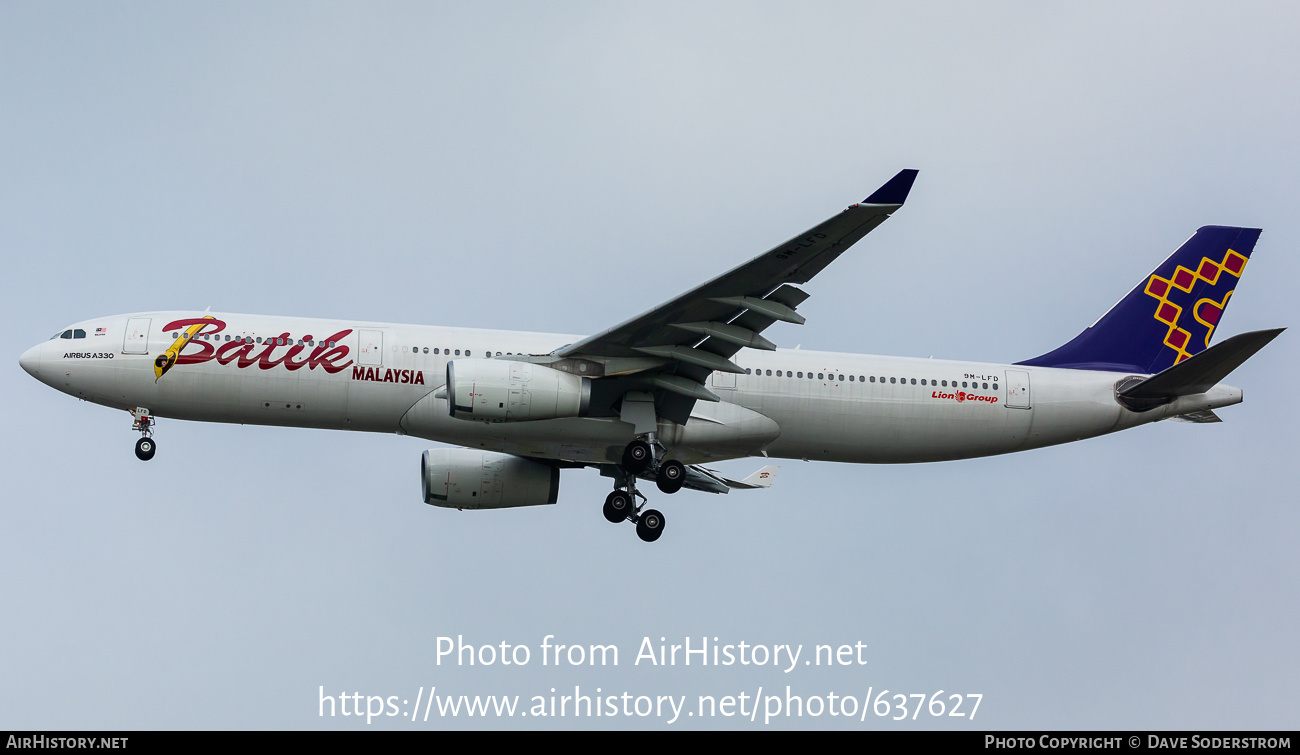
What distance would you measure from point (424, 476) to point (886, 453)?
12387mm

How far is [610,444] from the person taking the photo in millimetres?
31547

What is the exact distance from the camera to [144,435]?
31.0 meters

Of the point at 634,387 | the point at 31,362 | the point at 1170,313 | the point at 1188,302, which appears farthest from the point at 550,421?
the point at 1188,302

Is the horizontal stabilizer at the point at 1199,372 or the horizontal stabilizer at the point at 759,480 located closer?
the horizontal stabilizer at the point at 1199,372

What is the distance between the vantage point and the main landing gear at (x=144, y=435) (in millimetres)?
30750

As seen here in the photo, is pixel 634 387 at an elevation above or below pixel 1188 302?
below

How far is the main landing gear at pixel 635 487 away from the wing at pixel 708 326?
3.63 ft

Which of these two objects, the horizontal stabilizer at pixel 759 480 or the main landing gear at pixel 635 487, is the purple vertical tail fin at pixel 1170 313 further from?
the main landing gear at pixel 635 487

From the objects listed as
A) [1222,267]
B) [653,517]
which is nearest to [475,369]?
[653,517]

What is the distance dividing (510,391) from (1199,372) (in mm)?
16826

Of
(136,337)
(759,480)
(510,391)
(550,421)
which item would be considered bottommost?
(759,480)

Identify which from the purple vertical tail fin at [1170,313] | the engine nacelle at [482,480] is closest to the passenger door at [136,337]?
the engine nacelle at [482,480]

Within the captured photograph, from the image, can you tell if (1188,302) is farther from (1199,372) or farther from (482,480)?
(482,480)

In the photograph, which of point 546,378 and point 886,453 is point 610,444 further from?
point 886,453
